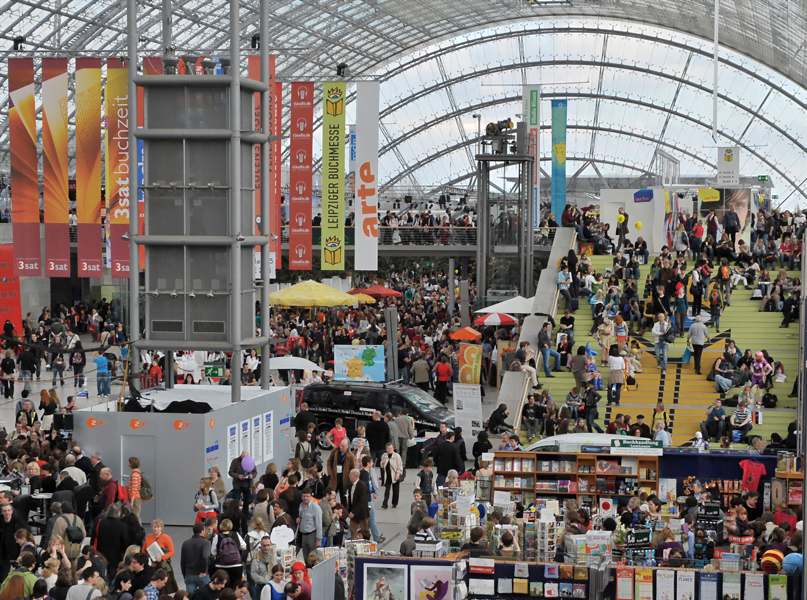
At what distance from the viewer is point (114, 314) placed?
4266cm

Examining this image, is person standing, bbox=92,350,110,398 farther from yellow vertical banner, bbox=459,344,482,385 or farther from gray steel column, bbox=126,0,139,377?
gray steel column, bbox=126,0,139,377

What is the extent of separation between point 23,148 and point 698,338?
17421 millimetres

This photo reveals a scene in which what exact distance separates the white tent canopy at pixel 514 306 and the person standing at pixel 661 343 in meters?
4.69

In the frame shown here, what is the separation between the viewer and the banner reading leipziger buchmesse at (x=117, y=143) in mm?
25734

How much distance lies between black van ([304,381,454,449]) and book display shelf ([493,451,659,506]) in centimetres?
548

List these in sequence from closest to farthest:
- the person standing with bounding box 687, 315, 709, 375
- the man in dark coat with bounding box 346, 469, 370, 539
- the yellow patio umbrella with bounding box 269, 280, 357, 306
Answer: the man in dark coat with bounding box 346, 469, 370, 539, the person standing with bounding box 687, 315, 709, 375, the yellow patio umbrella with bounding box 269, 280, 357, 306

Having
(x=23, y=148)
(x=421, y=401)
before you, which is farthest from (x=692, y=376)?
(x=23, y=148)

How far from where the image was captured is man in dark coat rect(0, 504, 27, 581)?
12.2m

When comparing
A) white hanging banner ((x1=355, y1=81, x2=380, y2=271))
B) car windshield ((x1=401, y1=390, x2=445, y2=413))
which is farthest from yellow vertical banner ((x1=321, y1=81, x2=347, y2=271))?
car windshield ((x1=401, y1=390, x2=445, y2=413))

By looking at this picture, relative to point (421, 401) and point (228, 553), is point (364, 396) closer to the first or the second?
point (421, 401)

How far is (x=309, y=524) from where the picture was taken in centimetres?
1309

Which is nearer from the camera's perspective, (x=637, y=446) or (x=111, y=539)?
(x=111, y=539)

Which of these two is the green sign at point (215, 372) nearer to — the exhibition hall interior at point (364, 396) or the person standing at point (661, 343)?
the exhibition hall interior at point (364, 396)

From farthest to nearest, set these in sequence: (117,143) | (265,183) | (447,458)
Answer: (117,143) < (265,183) < (447,458)
